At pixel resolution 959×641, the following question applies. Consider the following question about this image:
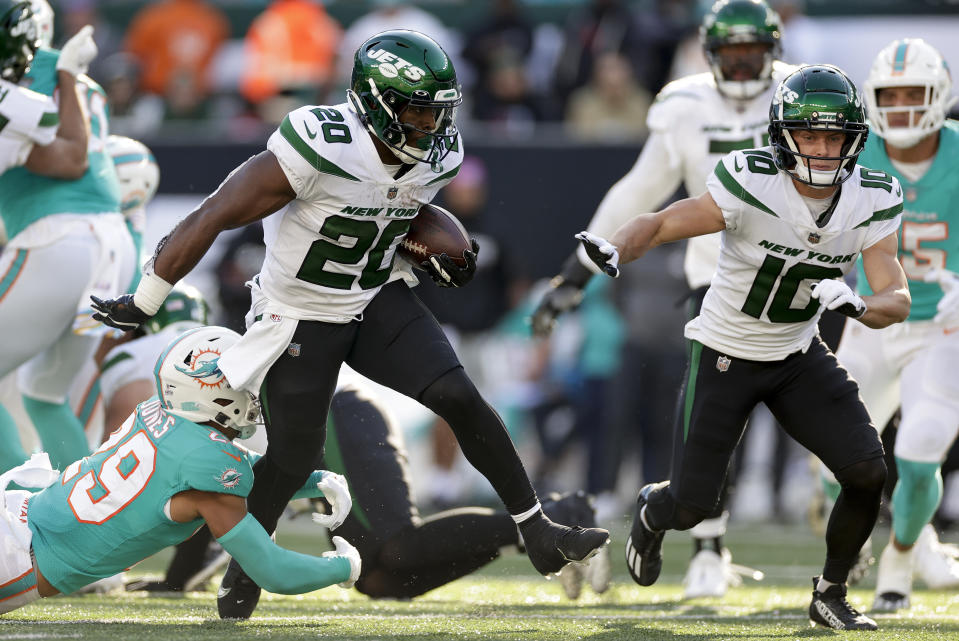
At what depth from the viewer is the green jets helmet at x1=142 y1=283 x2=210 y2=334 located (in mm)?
6043

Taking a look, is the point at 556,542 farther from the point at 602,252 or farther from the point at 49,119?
the point at 49,119

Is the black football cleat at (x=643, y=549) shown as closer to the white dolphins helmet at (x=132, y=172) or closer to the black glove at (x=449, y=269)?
the black glove at (x=449, y=269)

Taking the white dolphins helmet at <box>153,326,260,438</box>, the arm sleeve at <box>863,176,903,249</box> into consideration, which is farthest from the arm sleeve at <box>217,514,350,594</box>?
the arm sleeve at <box>863,176,903,249</box>

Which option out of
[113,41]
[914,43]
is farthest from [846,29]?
[113,41]

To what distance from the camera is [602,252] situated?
14.6ft

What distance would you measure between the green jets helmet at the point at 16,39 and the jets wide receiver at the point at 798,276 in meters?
2.33

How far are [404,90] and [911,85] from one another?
2.27 meters

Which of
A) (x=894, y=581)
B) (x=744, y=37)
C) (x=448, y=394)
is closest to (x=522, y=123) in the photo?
(x=744, y=37)

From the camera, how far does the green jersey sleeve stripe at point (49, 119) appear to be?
5547mm

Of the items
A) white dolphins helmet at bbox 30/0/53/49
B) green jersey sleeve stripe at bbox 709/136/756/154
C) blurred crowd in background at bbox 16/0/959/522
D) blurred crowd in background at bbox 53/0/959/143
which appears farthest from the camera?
blurred crowd in background at bbox 53/0/959/143

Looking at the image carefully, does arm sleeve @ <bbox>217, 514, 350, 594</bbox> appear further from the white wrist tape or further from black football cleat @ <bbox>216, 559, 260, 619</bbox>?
the white wrist tape

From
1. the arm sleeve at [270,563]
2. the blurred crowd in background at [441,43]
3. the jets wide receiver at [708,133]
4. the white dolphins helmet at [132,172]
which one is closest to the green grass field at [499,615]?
the arm sleeve at [270,563]

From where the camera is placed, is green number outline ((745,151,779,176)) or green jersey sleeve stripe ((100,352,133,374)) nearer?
green number outline ((745,151,779,176))

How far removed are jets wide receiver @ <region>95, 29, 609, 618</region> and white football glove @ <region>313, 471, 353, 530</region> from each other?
212 mm
